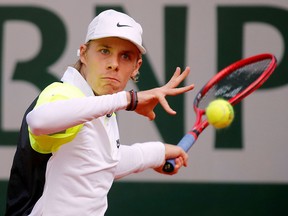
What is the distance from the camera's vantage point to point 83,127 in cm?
315

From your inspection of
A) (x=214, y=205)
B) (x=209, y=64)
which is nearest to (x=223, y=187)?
(x=214, y=205)

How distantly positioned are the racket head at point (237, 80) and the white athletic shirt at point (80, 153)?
2.71 feet

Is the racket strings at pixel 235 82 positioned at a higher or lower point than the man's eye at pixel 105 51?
lower

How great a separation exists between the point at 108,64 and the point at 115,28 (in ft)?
0.42

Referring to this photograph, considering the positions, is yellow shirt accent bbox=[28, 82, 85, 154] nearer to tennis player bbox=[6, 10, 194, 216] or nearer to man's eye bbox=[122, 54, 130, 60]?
tennis player bbox=[6, 10, 194, 216]

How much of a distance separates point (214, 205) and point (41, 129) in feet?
8.50

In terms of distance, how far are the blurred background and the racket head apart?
1.02 metres

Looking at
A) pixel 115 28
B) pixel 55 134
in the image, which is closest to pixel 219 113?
pixel 115 28

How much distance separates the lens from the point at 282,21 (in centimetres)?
540

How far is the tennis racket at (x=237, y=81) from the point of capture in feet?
13.5

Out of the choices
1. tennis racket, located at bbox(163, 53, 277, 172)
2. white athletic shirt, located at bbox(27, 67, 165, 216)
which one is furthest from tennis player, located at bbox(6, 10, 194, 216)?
tennis racket, located at bbox(163, 53, 277, 172)

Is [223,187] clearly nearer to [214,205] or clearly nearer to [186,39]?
[214,205]

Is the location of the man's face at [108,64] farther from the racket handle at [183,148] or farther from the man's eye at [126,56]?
the racket handle at [183,148]

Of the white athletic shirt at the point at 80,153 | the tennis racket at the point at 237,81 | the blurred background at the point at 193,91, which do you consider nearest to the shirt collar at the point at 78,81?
the white athletic shirt at the point at 80,153
